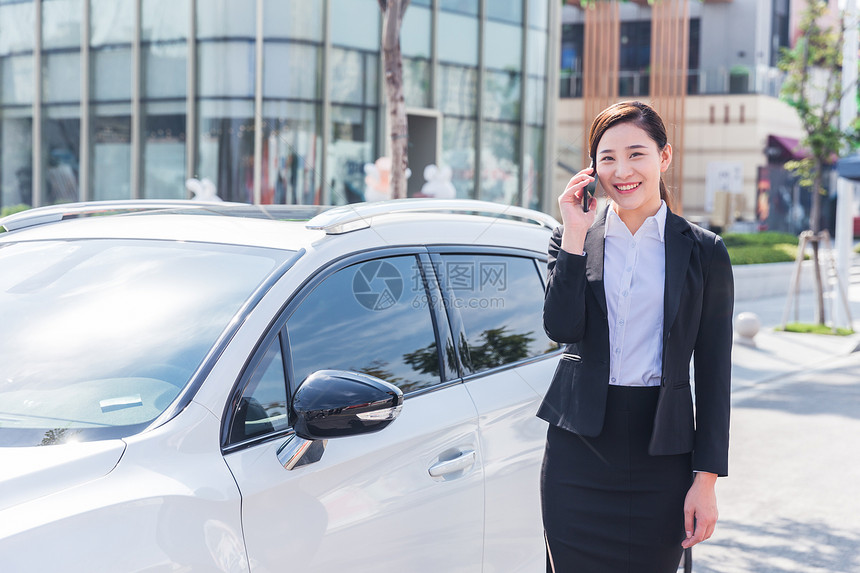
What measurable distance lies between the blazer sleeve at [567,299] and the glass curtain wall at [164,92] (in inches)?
732

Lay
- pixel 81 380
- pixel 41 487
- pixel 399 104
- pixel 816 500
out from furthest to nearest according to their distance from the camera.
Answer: pixel 399 104, pixel 816 500, pixel 81 380, pixel 41 487

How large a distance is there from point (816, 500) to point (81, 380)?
17.1 feet

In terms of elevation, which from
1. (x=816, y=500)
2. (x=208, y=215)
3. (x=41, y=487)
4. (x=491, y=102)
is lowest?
(x=816, y=500)

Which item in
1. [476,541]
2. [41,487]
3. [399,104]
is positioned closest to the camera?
[41,487]

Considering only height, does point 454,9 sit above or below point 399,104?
above

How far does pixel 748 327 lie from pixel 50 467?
42.5 feet

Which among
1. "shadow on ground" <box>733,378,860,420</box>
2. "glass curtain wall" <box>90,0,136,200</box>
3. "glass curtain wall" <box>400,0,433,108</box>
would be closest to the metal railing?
"glass curtain wall" <box>400,0,433,108</box>

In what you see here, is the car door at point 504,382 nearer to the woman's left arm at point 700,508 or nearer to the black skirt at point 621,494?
the black skirt at point 621,494

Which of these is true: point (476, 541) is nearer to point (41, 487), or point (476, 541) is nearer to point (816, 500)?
point (41, 487)

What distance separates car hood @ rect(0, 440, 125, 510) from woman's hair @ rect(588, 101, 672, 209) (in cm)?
151

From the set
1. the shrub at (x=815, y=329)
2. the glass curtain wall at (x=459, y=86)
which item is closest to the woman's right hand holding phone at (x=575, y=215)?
the shrub at (x=815, y=329)

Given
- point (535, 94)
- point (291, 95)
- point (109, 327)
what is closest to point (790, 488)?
point (109, 327)

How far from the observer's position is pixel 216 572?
229cm

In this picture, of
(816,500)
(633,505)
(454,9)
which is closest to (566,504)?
(633,505)
